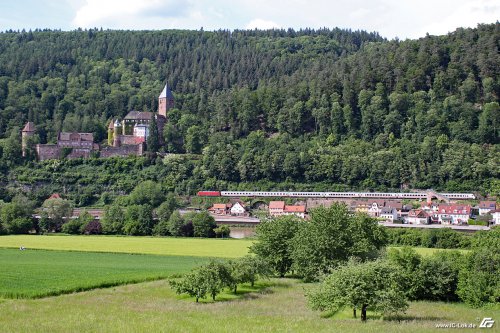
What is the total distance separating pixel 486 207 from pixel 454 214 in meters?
4.28

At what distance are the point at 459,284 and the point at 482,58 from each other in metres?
90.2

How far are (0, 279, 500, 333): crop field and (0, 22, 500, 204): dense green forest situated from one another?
202 feet


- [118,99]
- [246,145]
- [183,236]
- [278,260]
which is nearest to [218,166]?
[246,145]

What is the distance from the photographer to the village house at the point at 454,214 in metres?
83.2

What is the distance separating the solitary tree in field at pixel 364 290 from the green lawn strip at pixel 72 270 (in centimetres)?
1339

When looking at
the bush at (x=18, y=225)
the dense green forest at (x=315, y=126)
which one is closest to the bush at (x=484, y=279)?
the bush at (x=18, y=225)

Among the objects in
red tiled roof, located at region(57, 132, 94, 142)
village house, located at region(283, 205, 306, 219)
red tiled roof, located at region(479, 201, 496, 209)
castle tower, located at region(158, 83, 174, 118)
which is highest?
castle tower, located at region(158, 83, 174, 118)

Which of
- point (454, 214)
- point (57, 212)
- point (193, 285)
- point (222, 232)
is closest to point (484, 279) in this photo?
point (193, 285)

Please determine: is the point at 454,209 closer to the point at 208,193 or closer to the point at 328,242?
the point at 208,193

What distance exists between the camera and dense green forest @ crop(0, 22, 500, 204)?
99.4 m

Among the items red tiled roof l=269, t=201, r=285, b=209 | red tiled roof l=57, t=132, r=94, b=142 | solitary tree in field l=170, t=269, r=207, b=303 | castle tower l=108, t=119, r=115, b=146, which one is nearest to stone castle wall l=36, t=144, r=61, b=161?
red tiled roof l=57, t=132, r=94, b=142

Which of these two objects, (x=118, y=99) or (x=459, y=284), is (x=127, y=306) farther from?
(x=118, y=99)

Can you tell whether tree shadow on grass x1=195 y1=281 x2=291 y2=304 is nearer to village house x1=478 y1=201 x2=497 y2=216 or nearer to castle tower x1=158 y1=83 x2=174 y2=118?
village house x1=478 y1=201 x2=497 y2=216

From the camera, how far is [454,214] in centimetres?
8419
